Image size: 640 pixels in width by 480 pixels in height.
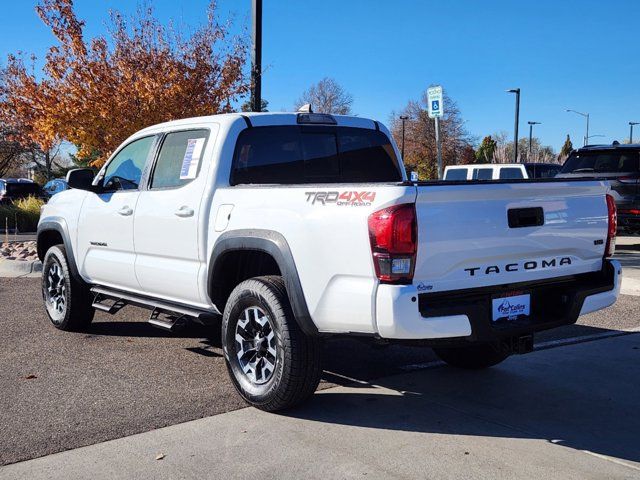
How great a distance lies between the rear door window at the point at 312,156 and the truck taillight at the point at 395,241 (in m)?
1.69

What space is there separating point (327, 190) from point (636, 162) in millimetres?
11197

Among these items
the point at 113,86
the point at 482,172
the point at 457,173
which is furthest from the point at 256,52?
the point at 457,173

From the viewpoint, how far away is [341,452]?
12.5 feet

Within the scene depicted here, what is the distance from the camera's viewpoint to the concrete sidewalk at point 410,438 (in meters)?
3.57

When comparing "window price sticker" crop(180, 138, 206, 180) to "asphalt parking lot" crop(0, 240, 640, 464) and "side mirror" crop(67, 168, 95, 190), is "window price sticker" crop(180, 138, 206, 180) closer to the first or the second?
"side mirror" crop(67, 168, 95, 190)

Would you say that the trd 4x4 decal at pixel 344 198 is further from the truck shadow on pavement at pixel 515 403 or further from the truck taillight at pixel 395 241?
the truck shadow on pavement at pixel 515 403

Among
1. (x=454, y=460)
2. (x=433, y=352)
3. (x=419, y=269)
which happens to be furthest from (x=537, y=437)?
(x=433, y=352)

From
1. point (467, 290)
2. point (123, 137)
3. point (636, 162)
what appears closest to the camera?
point (467, 290)

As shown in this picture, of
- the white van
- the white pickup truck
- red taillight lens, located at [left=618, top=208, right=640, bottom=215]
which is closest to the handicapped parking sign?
red taillight lens, located at [left=618, top=208, right=640, bottom=215]

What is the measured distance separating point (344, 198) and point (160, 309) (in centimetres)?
232

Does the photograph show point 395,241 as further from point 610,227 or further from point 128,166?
point 128,166

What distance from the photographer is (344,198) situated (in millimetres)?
3818

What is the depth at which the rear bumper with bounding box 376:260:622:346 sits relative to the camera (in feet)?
11.8

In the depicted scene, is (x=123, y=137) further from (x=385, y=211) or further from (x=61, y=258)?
(x=385, y=211)
